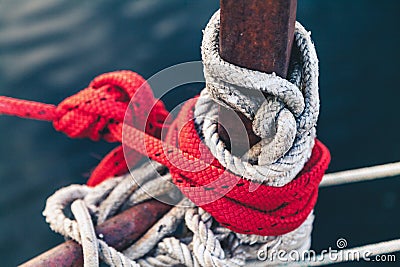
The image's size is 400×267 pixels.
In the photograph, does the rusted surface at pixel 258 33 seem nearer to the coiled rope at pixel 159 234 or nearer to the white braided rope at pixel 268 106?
the white braided rope at pixel 268 106

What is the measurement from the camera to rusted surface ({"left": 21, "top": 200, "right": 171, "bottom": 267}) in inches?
32.3

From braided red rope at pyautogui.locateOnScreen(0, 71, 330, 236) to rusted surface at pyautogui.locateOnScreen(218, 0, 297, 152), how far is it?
0.18 metres

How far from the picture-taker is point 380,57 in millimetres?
1883

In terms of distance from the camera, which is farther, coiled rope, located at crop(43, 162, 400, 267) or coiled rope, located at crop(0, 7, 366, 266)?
coiled rope, located at crop(43, 162, 400, 267)

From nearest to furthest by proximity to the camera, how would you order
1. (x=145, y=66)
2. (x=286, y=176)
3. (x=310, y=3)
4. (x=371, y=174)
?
(x=286, y=176)
(x=371, y=174)
(x=145, y=66)
(x=310, y=3)

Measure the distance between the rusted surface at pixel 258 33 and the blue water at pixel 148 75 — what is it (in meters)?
1.02

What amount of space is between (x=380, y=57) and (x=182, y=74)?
1285 mm

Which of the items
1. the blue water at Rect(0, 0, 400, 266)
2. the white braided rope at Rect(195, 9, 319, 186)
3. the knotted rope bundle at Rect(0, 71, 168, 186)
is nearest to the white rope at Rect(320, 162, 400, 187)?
the white braided rope at Rect(195, 9, 319, 186)

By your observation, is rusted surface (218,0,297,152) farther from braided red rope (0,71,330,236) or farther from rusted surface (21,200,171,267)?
rusted surface (21,200,171,267)

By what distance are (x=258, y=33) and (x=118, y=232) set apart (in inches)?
17.2

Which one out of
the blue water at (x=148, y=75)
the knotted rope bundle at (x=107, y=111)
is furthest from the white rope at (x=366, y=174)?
the blue water at (x=148, y=75)

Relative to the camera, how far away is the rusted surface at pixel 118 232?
32.3 inches

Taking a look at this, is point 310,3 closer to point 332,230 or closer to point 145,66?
point 145,66

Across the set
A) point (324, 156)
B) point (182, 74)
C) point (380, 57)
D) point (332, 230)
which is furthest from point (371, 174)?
point (380, 57)
